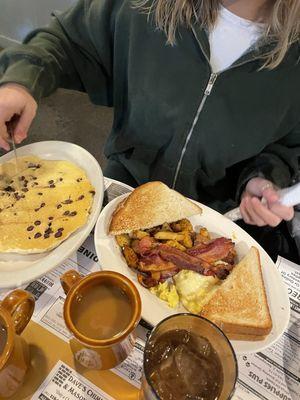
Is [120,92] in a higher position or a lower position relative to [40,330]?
higher

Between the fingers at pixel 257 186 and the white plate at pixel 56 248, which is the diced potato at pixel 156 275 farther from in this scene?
the fingers at pixel 257 186

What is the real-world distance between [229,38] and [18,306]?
2.31ft

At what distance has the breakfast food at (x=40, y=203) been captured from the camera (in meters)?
0.80

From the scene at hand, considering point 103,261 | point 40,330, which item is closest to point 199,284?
point 103,261

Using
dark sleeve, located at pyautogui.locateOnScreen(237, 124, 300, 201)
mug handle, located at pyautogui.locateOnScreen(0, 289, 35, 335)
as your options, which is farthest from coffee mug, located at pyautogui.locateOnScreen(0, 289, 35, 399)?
dark sleeve, located at pyautogui.locateOnScreen(237, 124, 300, 201)

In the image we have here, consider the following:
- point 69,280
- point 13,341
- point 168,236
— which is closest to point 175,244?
point 168,236

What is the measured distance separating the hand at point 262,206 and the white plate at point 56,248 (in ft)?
1.10

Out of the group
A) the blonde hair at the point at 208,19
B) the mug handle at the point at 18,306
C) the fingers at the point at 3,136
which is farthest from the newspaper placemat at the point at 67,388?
the blonde hair at the point at 208,19

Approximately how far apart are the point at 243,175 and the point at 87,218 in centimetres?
44

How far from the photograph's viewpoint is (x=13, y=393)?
24.9 inches

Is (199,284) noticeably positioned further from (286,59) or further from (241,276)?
(286,59)

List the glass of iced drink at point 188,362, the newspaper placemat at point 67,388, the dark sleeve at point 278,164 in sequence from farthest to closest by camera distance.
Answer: the dark sleeve at point 278,164 → the newspaper placemat at point 67,388 → the glass of iced drink at point 188,362

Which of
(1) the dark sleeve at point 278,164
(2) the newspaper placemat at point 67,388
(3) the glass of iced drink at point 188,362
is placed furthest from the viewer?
(1) the dark sleeve at point 278,164

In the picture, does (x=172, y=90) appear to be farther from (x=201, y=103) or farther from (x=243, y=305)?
(x=243, y=305)
